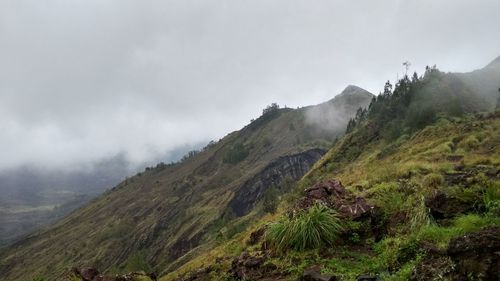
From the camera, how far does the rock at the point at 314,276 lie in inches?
511

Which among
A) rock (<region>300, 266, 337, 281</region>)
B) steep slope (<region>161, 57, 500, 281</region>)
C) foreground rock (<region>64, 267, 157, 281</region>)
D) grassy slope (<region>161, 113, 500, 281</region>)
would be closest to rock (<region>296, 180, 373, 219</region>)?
steep slope (<region>161, 57, 500, 281</region>)

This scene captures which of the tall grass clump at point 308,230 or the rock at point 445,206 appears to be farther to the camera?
the tall grass clump at point 308,230

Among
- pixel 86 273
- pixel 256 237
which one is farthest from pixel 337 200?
pixel 86 273

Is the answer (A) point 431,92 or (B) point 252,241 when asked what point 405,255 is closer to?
(B) point 252,241

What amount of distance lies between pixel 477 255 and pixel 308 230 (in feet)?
25.5

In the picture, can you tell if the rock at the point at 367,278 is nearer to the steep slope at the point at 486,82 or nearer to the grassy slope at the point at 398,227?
the grassy slope at the point at 398,227

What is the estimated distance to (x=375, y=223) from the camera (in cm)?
1733

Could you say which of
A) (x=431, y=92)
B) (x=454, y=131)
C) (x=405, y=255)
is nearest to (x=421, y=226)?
(x=405, y=255)

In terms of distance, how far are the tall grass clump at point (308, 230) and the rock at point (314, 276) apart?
210 centimetres

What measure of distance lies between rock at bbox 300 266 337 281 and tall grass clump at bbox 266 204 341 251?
2.10m

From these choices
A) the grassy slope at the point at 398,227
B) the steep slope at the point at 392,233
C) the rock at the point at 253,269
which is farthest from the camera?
the rock at the point at 253,269

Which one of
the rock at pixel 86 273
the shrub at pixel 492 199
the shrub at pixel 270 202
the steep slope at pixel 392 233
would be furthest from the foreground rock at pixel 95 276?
the shrub at pixel 270 202

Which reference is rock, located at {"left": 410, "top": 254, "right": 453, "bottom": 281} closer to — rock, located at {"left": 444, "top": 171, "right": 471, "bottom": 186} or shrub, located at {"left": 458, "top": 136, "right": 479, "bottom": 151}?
rock, located at {"left": 444, "top": 171, "right": 471, "bottom": 186}

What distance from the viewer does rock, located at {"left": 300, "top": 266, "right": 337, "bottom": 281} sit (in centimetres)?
1298
